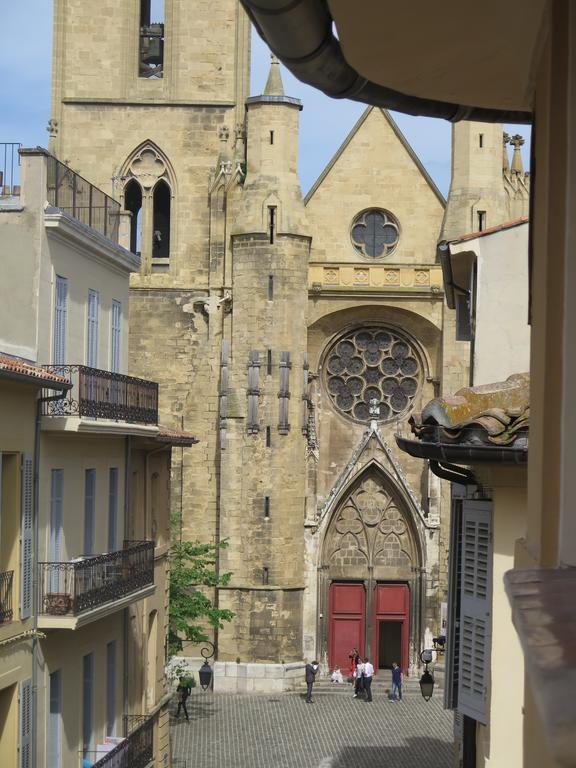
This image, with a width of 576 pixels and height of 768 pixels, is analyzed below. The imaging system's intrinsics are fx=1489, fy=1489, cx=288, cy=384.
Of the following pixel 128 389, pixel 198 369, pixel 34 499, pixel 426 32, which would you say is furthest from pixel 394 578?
pixel 426 32

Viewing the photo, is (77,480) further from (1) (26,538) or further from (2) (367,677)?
(2) (367,677)

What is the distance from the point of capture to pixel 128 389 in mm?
20750

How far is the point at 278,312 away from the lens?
131 feet

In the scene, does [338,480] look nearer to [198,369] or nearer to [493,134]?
[198,369]

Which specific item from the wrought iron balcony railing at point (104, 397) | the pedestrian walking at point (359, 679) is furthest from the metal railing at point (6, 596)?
the pedestrian walking at point (359, 679)

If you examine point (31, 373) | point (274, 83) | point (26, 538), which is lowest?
point (26, 538)

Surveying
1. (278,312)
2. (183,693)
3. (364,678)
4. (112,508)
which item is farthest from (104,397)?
(364,678)

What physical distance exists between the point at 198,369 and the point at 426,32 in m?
36.5

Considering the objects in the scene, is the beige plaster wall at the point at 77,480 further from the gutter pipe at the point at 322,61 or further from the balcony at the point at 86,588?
the gutter pipe at the point at 322,61

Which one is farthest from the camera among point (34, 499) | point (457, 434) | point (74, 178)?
point (74, 178)

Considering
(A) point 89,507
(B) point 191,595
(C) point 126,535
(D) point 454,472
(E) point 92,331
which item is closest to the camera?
(D) point 454,472

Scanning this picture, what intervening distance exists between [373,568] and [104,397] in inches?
942

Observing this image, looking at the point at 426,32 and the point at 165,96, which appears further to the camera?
the point at 165,96

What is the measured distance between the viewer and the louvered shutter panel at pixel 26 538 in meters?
16.5
